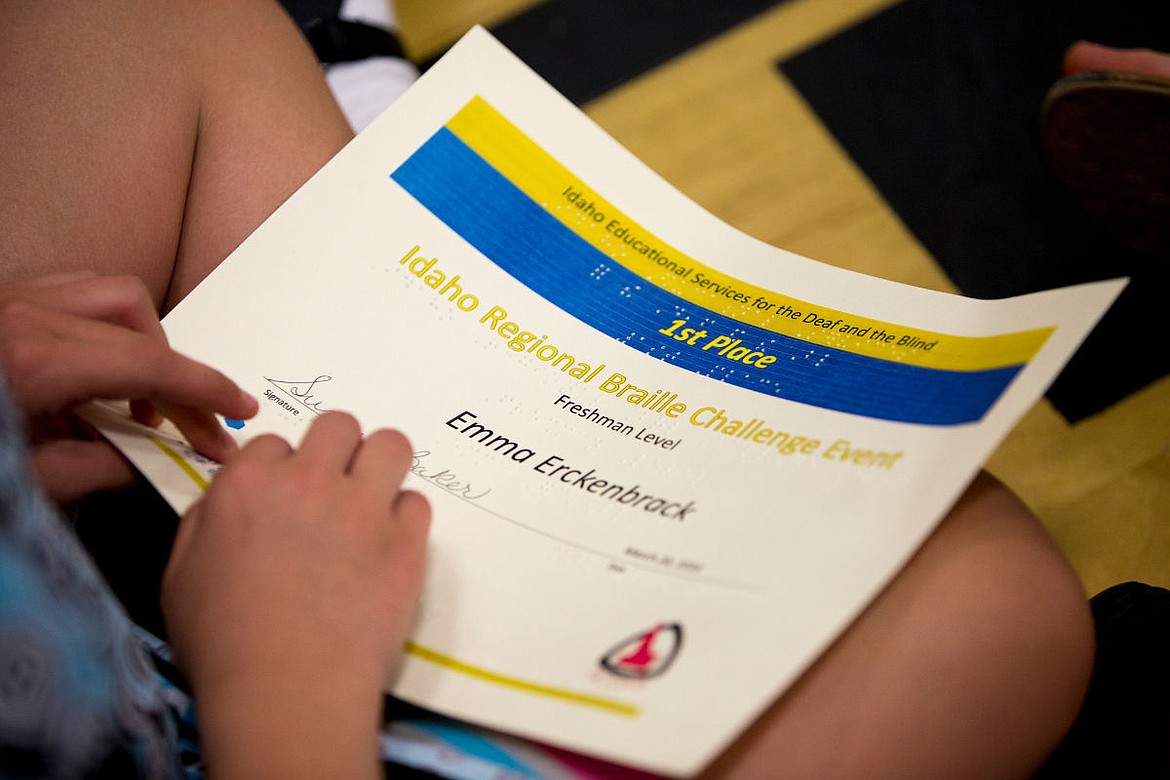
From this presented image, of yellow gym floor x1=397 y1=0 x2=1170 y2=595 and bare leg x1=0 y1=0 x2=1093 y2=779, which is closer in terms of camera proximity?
bare leg x1=0 y1=0 x2=1093 y2=779

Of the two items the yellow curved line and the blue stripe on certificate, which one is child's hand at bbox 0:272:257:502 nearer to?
the yellow curved line

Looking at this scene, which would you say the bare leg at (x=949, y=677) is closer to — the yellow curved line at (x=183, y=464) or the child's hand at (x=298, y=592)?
the child's hand at (x=298, y=592)

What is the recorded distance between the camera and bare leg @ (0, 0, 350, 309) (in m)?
0.52

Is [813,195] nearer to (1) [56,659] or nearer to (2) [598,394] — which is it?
(2) [598,394]

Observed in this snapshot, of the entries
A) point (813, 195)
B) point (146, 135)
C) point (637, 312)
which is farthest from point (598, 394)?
point (813, 195)

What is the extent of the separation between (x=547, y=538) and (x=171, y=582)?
16 centimetres

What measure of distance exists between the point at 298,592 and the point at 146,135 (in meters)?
0.31

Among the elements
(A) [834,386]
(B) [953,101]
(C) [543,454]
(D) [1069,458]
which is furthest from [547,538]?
(B) [953,101]

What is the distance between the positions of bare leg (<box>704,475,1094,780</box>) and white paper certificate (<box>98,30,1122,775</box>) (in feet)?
0.13

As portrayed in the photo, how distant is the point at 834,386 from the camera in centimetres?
46

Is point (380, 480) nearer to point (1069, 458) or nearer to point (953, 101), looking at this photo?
point (1069, 458)
